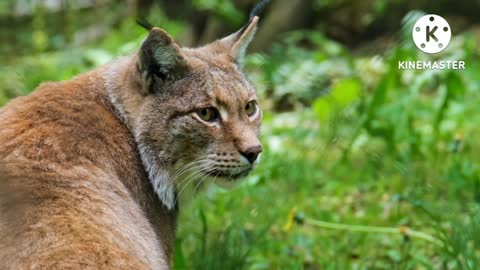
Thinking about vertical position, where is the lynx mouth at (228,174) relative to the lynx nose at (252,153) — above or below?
below

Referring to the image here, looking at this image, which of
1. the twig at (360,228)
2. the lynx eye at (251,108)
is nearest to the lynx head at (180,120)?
the lynx eye at (251,108)

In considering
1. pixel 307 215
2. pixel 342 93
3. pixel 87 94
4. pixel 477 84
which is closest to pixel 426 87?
pixel 477 84

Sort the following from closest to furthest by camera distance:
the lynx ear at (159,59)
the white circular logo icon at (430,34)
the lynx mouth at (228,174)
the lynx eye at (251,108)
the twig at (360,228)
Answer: the lynx ear at (159,59)
the lynx mouth at (228,174)
the lynx eye at (251,108)
the twig at (360,228)
the white circular logo icon at (430,34)

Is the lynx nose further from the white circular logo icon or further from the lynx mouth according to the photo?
the white circular logo icon

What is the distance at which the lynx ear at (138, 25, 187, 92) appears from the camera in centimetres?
414

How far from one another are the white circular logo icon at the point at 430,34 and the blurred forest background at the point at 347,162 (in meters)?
0.08

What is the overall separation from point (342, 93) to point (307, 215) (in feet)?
4.72

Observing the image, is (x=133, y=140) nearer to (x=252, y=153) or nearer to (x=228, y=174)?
(x=228, y=174)

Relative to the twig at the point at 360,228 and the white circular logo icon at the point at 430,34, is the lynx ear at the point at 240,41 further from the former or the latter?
the white circular logo icon at the point at 430,34

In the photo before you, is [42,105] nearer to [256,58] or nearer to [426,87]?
[256,58]

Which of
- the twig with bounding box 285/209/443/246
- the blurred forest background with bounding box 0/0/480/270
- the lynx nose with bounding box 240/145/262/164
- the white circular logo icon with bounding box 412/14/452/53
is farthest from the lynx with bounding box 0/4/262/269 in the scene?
the white circular logo icon with bounding box 412/14/452/53

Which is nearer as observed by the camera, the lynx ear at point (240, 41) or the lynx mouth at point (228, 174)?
the lynx mouth at point (228, 174)

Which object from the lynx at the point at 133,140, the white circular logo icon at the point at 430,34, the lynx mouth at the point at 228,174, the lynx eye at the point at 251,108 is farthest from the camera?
the white circular logo icon at the point at 430,34

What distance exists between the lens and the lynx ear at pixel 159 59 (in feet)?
13.6
